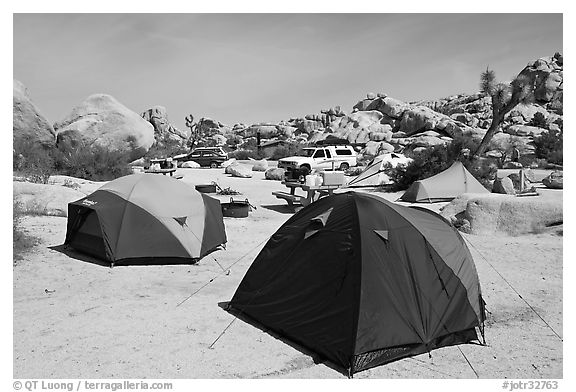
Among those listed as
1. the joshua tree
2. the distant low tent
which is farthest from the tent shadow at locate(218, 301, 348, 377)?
the joshua tree

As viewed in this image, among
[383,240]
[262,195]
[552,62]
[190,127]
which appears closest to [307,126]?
[190,127]

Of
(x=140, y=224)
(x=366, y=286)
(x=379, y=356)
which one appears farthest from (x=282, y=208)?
(x=379, y=356)

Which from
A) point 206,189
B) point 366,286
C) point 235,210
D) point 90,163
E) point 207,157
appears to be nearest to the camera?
point 366,286

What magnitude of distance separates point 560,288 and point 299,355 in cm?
475

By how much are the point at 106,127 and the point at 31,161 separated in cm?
725

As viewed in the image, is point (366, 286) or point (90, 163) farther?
point (90, 163)

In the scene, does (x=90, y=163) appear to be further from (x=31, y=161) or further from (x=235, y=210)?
(x=235, y=210)

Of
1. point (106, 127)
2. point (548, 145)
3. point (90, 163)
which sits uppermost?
point (106, 127)

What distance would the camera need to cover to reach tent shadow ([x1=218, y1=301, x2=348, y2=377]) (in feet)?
15.9

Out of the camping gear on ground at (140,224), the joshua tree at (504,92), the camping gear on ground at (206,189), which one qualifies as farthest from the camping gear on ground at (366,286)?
the joshua tree at (504,92)

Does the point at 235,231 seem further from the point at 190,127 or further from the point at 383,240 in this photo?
the point at 190,127

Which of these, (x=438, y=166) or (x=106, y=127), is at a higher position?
(x=106, y=127)

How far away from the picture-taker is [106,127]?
25.1 metres

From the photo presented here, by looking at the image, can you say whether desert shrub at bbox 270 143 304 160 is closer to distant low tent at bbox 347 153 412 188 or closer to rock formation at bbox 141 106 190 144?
distant low tent at bbox 347 153 412 188
